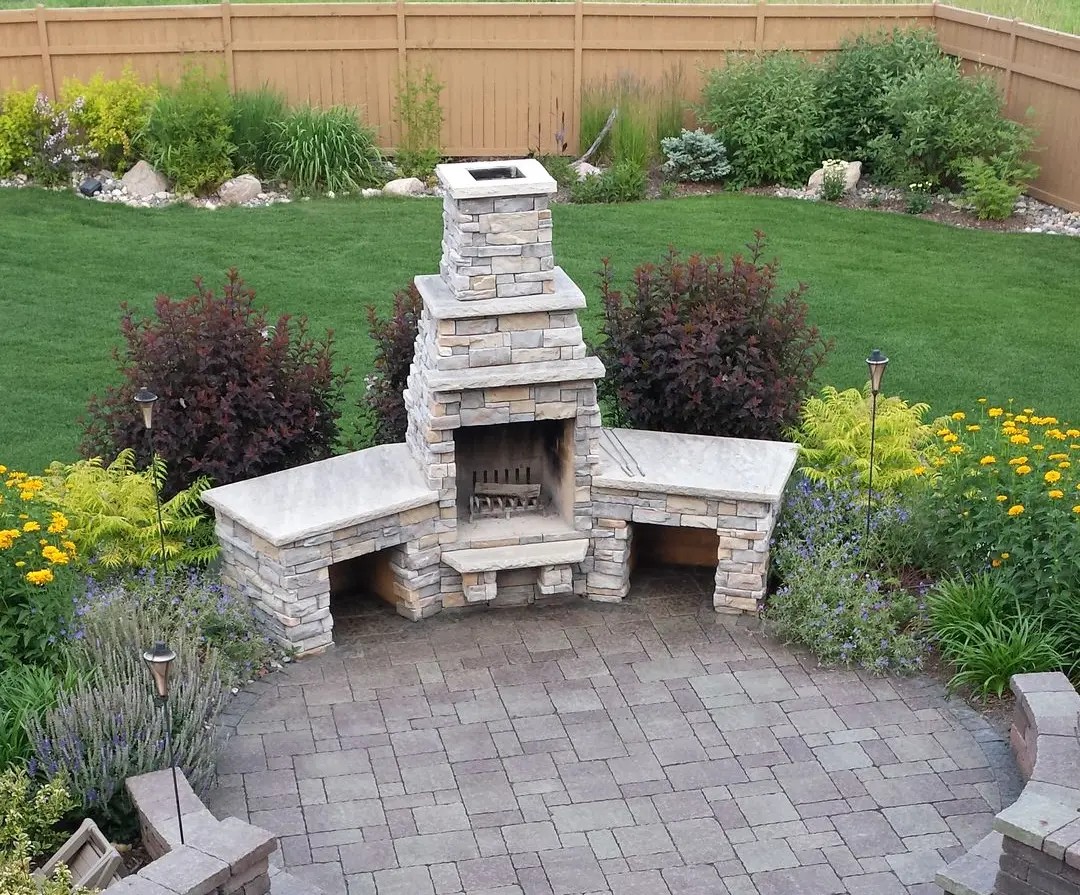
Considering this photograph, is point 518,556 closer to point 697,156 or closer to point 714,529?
point 714,529

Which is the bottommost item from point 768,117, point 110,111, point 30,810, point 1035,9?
point 30,810

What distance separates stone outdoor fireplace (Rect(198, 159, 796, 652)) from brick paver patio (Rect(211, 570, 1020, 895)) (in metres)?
0.30

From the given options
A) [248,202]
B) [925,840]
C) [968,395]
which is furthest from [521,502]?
[248,202]

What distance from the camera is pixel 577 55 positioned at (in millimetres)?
18125

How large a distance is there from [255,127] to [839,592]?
11.4 m

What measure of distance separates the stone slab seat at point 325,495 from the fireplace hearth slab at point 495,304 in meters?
1.09

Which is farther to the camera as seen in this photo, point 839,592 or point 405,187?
point 405,187

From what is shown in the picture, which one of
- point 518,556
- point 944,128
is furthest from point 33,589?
point 944,128

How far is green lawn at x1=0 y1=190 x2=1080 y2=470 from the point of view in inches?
490

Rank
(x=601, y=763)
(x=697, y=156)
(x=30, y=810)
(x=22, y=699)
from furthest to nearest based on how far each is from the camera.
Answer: (x=697, y=156) < (x=601, y=763) < (x=22, y=699) < (x=30, y=810)

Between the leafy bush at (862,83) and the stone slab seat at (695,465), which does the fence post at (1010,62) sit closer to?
the leafy bush at (862,83)

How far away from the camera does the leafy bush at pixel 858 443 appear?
31.4 feet

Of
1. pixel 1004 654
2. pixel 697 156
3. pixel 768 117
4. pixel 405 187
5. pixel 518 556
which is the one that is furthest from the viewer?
pixel 697 156

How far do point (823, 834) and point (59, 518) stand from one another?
4491 mm
